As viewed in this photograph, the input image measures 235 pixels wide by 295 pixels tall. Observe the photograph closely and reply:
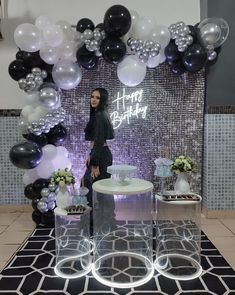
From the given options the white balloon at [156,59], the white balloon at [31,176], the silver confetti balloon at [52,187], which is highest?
the white balloon at [156,59]

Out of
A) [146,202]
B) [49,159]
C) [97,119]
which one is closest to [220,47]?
[97,119]

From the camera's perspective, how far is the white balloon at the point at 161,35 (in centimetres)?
307

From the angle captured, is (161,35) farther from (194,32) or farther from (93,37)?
(93,37)

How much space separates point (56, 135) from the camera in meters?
3.39

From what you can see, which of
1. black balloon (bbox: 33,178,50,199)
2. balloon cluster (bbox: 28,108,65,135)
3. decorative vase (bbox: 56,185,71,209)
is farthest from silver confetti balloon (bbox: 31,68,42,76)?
decorative vase (bbox: 56,185,71,209)

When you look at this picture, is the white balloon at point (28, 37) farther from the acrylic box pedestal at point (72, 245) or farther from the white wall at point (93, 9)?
the acrylic box pedestal at point (72, 245)

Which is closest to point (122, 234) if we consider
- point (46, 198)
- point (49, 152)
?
point (46, 198)

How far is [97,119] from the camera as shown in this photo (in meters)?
3.17

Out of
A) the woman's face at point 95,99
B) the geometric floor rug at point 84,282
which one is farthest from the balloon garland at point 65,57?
the geometric floor rug at point 84,282

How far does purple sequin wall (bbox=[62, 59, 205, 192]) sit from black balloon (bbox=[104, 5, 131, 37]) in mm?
732

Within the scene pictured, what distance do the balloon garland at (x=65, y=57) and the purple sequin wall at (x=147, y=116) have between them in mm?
382

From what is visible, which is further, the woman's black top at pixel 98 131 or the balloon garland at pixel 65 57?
the woman's black top at pixel 98 131

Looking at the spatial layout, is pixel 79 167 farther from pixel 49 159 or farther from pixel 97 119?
pixel 97 119

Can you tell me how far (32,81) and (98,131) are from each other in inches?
32.0
